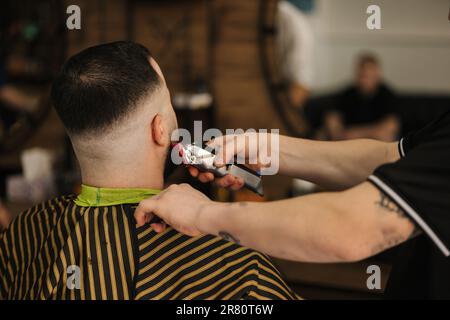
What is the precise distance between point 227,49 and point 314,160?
1.80 metres

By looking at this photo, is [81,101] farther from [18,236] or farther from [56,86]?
[18,236]

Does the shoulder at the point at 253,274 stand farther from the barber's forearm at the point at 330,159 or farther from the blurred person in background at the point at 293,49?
the blurred person in background at the point at 293,49

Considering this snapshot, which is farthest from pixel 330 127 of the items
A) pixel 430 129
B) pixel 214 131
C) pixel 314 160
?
pixel 430 129

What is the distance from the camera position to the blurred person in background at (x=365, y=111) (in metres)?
3.53

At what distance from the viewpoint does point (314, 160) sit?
154cm

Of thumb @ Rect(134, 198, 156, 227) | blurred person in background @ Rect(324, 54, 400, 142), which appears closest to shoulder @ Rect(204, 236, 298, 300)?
thumb @ Rect(134, 198, 156, 227)

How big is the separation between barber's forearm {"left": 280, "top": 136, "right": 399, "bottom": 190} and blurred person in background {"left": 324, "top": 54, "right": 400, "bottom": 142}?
1.92 m

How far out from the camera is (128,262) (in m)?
1.34

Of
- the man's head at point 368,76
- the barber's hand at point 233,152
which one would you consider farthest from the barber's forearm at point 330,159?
the man's head at point 368,76

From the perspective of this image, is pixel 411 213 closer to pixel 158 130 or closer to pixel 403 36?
pixel 158 130

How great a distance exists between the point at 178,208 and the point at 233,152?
12.0 inches

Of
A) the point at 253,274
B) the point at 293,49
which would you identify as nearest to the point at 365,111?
the point at 293,49

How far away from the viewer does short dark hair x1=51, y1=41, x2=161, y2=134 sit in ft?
4.26

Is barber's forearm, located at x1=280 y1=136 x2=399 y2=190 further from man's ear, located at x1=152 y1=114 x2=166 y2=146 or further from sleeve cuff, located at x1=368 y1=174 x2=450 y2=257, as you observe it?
sleeve cuff, located at x1=368 y1=174 x2=450 y2=257
